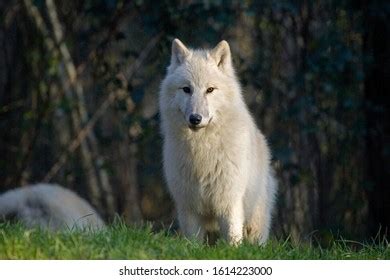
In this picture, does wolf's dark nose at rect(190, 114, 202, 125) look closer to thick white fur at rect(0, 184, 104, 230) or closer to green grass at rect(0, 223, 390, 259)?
green grass at rect(0, 223, 390, 259)

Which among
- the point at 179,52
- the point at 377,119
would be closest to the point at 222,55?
the point at 179,52

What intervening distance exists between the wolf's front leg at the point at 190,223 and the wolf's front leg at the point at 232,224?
19cm

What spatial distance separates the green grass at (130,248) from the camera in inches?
251

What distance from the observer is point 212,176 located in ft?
26.0

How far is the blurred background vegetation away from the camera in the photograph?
11.0m

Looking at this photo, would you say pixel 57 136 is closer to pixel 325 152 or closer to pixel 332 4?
pixel 325 152

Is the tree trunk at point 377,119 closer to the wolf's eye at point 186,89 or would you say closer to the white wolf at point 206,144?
the white wolf at point 206,144

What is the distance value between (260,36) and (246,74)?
1706 mm

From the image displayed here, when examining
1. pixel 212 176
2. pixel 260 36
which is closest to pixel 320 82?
pixel 260 36

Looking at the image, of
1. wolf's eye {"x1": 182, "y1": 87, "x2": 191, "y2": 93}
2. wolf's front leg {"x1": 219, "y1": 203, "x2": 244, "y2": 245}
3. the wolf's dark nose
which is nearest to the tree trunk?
wolf's front leg {"x1": 219, "y1": 203, "x2": 244, "y2": 245}

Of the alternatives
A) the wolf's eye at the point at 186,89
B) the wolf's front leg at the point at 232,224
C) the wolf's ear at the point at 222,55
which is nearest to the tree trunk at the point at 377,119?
the wolf's ear at the point at 222,55

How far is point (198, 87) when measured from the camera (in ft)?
25.6

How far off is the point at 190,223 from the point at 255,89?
4.83m

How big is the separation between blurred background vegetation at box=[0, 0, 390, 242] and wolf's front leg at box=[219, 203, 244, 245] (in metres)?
2.82
